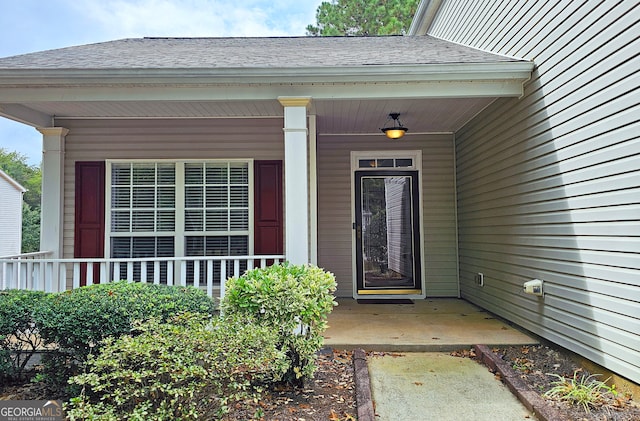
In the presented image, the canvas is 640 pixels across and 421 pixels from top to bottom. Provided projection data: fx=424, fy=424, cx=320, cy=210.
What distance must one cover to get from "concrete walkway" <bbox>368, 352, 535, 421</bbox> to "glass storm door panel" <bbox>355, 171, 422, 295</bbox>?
2639mm

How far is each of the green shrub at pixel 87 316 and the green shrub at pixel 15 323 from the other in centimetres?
18

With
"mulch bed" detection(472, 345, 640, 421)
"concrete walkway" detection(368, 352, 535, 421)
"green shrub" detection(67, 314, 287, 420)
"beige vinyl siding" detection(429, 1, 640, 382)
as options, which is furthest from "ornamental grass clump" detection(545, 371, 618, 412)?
"green shrub" detection(67, 314, 287, 420)

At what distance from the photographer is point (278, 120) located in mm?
5551

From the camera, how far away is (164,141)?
559cm

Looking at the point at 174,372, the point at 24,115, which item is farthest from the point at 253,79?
the point at 24,115

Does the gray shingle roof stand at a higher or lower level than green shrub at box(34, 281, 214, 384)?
higher

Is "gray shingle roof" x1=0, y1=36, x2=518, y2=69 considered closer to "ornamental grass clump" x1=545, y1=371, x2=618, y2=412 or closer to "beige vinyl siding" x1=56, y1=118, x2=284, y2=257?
"beige vinyl siding" x1=56, y1=118, x2=284, y2=257

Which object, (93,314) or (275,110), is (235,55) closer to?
(275,110)

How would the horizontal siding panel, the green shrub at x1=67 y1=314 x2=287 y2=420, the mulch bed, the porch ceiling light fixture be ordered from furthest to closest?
the porch ceiling light fixture, the horizontal siding panel, the mulch bed, the green shrub at x1=67 y1=314 x2=287 y2=420

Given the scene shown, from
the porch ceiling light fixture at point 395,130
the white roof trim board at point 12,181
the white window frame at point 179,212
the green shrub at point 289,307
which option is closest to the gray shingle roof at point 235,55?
the porch ceiling light fixture at point 395,130

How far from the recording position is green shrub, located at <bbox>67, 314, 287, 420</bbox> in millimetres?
2373

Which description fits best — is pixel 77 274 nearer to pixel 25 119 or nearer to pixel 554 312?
pixel 25 119

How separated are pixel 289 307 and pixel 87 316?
54.5 inches

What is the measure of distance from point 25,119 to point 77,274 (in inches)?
75.9
